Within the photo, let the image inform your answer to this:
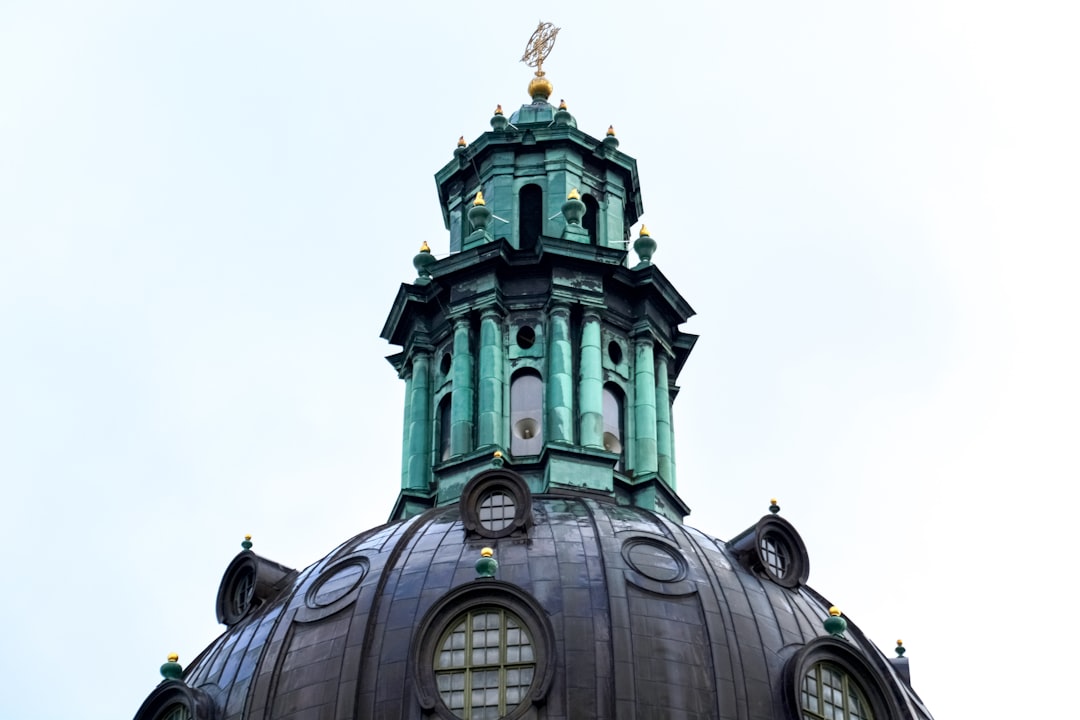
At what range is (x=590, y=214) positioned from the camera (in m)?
57.4

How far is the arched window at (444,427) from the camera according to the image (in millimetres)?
53125

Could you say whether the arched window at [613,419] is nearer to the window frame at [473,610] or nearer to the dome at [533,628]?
the dome at [533,628]

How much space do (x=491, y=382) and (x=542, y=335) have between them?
199 centimetres

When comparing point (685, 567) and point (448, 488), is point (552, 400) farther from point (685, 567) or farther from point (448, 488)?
point (685, 567)

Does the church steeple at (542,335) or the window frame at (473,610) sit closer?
the window frame at (473,610)

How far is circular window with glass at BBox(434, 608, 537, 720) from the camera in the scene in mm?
40500

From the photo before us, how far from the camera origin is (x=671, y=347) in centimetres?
5622

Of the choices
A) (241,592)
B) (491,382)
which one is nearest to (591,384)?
(491,382)

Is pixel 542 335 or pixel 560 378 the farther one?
pixel 542 335

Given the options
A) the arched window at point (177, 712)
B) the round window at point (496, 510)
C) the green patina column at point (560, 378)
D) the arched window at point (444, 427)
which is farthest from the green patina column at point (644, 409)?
the arched window at point (177, 712)

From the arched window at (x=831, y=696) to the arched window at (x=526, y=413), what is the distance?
11.1 m

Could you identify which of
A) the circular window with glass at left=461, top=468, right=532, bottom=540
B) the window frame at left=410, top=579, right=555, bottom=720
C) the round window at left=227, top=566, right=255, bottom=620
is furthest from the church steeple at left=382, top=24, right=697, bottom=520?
the window frame at left=410, top=579, right=555, bottom=720

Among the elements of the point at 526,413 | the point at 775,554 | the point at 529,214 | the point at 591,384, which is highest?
the point at 529,214

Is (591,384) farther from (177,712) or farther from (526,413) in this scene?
(177,712)
